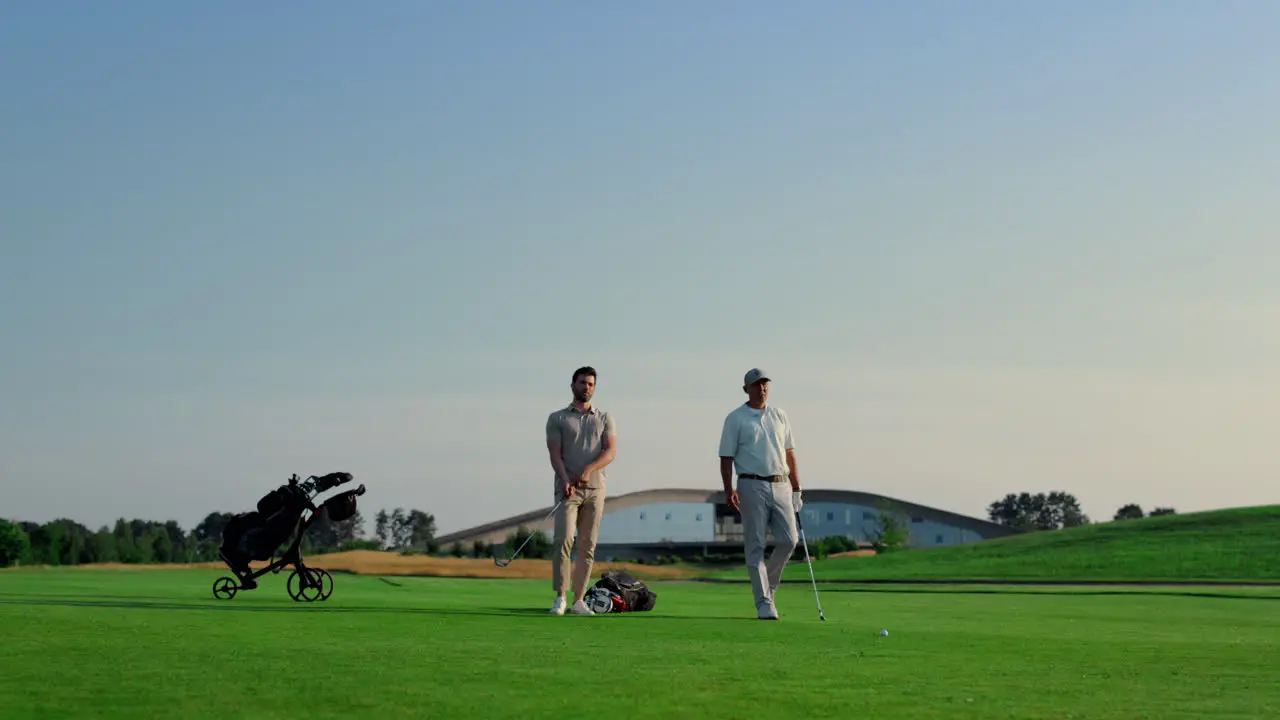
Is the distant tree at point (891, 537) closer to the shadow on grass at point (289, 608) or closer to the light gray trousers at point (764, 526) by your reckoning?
the shadow on grass at point (289, 608)

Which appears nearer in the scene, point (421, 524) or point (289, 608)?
point (289, 608)

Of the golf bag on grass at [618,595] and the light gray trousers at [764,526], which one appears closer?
the light gray trousers at [764,526]

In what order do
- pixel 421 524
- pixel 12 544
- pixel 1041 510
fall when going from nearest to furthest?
pixel 12 544 < pixel 421 524 < pixel 1041 510

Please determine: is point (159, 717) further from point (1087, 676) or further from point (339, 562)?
point (339, 562)

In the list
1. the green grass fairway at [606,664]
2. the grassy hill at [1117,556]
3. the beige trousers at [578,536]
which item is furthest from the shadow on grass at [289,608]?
the grassy hill at [1117,556]

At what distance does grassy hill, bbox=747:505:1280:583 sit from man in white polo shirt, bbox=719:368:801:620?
994 inches

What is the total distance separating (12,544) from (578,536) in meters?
40.9

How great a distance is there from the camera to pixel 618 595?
661 inches

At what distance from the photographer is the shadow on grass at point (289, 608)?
52.5ft

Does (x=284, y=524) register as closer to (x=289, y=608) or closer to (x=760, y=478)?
(x=289, y=608)

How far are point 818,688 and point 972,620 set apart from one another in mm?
8441

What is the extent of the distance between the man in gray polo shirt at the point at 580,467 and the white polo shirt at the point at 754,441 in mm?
1363

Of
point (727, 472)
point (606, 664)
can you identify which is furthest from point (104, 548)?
point (606, 664)

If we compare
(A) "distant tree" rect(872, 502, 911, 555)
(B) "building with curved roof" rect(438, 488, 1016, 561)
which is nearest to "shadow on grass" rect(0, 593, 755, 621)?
(A) "distant tree" rect(872, 502, 911, 555)
